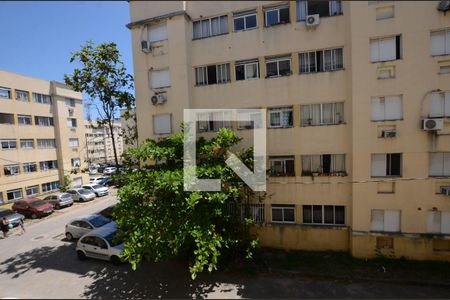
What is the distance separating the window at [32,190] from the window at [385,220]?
25.9m

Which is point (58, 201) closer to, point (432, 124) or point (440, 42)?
point (432, 124)

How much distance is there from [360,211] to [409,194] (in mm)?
1847

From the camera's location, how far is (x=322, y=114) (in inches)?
400

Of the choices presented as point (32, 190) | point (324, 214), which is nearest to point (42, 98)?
point (32, 190)

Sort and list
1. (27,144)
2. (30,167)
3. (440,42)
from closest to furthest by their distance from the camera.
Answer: (440,42) < (27,144) < (30,167)

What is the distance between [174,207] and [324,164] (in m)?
6.42

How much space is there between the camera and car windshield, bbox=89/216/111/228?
44.3ft

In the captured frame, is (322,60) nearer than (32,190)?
Yes

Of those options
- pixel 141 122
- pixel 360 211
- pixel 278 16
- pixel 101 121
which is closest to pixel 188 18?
pixel 278 16

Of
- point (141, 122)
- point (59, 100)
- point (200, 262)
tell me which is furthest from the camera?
point (59, 100)

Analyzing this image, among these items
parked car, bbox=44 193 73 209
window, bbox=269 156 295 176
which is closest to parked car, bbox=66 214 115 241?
parked car, bbox=44 193 73 209

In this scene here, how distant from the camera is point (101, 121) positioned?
13.5 metres

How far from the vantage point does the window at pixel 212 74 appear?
11.1 meters

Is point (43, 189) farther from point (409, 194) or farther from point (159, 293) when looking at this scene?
point (409, 194)
